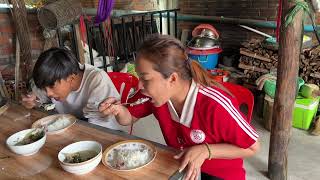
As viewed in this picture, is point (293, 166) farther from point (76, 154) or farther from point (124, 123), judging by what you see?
point (76, 154)

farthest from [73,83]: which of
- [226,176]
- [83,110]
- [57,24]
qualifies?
[57,24]

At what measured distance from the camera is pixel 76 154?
3.72ft

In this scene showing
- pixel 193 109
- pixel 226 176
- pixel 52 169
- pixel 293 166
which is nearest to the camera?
pixel 52 169

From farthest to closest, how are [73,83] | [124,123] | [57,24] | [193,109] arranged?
[57,24], [73,83], [124,123], [193,109]

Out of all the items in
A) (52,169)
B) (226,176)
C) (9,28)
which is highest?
(9,28)

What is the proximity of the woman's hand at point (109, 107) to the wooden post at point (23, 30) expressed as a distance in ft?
6.74

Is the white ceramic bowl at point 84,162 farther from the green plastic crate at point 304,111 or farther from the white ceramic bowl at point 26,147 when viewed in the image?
the green plastic crate at point 304,111

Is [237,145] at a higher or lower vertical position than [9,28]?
lower

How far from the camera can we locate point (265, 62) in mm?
3502

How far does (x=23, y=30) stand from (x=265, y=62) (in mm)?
2757

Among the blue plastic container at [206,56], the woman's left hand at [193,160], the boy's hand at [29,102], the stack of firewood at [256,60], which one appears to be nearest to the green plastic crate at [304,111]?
the stack of firewood at [256,60]

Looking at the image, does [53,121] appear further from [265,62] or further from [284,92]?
[265,62]

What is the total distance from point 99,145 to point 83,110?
23.4 inches

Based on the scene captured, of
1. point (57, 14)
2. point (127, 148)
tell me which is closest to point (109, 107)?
point (127, 148)
